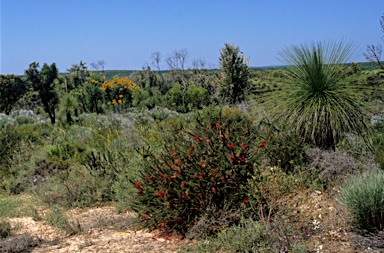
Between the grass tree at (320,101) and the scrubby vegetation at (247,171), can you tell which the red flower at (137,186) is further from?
the grass tree at (320,101)

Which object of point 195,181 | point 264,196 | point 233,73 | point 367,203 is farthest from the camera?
point 233,73

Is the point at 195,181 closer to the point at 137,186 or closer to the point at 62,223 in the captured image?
the point at 137,186

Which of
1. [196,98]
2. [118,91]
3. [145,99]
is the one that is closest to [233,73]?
[196,98]

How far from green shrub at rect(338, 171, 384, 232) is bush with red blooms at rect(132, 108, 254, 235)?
1.16m

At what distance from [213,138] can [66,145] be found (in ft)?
14.3

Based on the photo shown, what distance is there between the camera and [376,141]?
212 inches

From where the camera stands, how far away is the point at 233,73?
17.5 m

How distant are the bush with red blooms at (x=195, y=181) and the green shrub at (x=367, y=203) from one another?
3.79 ft

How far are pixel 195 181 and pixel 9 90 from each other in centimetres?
2849

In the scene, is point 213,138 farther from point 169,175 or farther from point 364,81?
point 364,81

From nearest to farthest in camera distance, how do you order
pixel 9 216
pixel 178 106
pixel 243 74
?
pixel 9 216
pixel 243 74
pixel 178 106

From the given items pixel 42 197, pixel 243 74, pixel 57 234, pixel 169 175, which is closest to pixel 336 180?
pixel 169 175

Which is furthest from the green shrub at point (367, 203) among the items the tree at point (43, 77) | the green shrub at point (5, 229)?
the tree at point (43, 77)

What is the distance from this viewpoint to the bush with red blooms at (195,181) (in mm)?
3246
